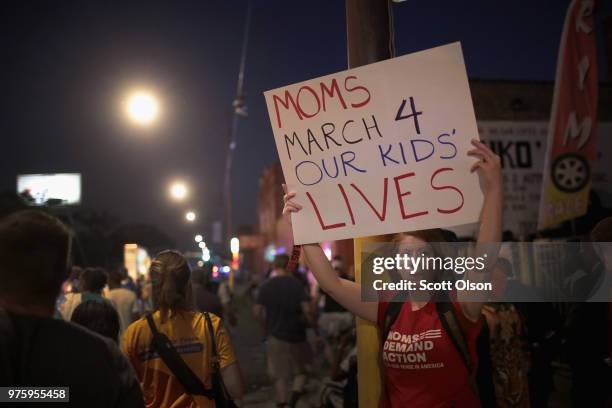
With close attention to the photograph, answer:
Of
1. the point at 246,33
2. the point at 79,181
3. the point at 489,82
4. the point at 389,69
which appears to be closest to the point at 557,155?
the point at 389,69

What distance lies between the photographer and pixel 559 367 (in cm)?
978

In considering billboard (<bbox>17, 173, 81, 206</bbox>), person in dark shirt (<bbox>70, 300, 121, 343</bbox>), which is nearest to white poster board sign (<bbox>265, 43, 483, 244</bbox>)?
person in dark shirt (<bbox>70, 300, 121, 343</bbox>)

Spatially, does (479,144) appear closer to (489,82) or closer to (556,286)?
(556,286)

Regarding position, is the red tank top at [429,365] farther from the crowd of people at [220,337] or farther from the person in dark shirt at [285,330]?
the person in dark shirt at [285,330]

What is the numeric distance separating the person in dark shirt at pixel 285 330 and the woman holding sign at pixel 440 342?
558 cm

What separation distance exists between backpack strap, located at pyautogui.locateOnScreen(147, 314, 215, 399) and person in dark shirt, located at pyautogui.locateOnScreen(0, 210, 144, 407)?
1544 millimetres

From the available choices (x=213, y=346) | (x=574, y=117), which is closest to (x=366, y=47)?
(x=213, y=346)

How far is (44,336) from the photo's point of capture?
69.7 inches

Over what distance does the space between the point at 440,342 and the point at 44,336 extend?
182cm

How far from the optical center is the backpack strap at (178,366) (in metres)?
3.43

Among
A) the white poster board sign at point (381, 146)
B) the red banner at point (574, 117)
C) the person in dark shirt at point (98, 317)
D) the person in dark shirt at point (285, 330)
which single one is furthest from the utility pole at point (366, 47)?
the red banner at point (574, 117)

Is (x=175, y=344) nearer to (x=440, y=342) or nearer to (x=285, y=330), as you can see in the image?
(x=440, y=342)

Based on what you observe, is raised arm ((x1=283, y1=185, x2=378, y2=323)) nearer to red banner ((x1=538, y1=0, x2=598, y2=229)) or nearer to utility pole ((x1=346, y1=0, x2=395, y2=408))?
utility pole ((x1=346, y1=0, x2=395, y2=408))

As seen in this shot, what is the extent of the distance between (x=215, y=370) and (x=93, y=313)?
84 centimetres
